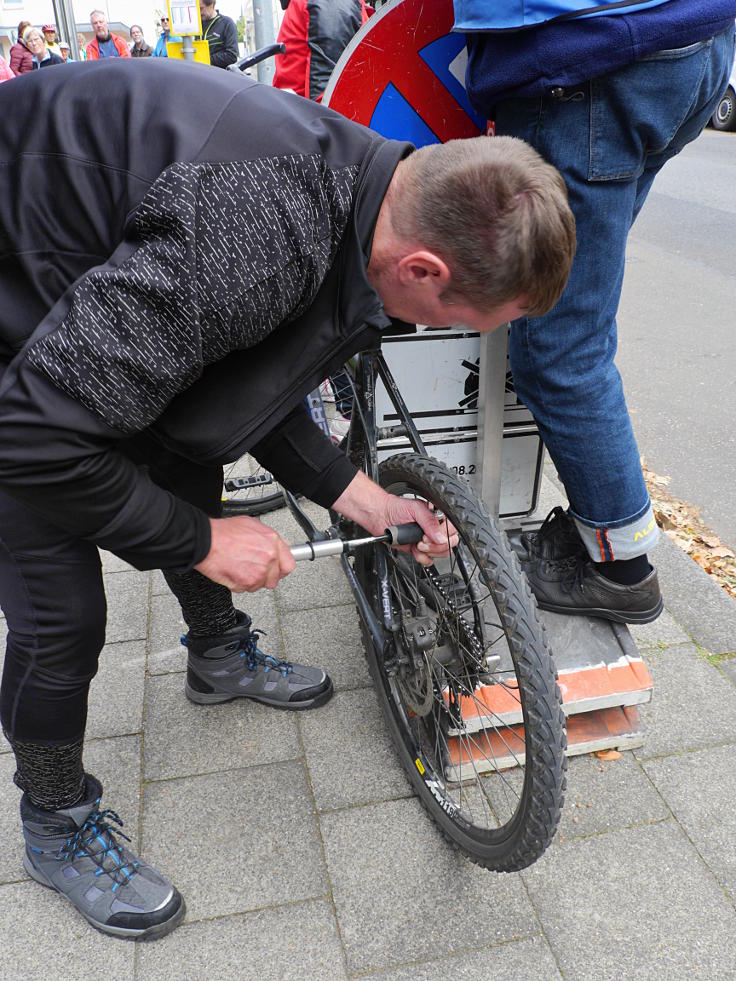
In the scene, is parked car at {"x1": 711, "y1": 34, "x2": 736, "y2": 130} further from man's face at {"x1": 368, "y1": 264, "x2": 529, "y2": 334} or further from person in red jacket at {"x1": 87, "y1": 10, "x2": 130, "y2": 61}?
man's face at {"x1": 368, "y1": 264, "x2": 529, "y2": 334}

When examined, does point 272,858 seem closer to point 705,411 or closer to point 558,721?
point 558,721

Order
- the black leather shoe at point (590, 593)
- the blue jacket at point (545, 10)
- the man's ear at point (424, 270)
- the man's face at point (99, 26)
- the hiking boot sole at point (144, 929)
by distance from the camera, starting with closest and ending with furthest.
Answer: the man's ear at point (424, 270)
the blue jacket at point (545, 10)
the hiking boot sole at point (144, 929)
the black leather shoe at point (590, 593)
the man's face at point (99, 26)

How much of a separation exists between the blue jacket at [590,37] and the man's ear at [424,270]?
0.69m

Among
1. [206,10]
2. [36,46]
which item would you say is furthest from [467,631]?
[36,46]

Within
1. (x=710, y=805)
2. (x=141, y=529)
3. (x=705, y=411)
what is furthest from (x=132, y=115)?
(x=705, y=411)

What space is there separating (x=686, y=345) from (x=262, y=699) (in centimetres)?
409

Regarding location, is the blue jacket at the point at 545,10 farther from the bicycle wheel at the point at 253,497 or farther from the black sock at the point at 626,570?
the bicycle wheel at the point at 253,497

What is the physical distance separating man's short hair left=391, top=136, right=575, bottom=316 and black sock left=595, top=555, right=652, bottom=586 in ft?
3.65

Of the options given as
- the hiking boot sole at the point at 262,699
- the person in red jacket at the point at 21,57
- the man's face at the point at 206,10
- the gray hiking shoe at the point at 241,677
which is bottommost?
the person in red jacket at the point at 21,57

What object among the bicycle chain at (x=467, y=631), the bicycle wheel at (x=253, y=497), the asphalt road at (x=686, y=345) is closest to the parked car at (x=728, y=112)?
the asphalt road at (x=686, y=345)

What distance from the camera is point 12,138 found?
140cm

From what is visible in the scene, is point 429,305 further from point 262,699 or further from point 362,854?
point 262,699

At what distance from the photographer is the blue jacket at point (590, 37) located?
1721 millimetres

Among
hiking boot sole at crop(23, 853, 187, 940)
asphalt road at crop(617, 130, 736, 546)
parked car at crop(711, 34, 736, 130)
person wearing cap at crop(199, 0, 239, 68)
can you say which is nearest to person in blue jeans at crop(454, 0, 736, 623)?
hiking boot sole at crop(23, 853, 187, 940)
